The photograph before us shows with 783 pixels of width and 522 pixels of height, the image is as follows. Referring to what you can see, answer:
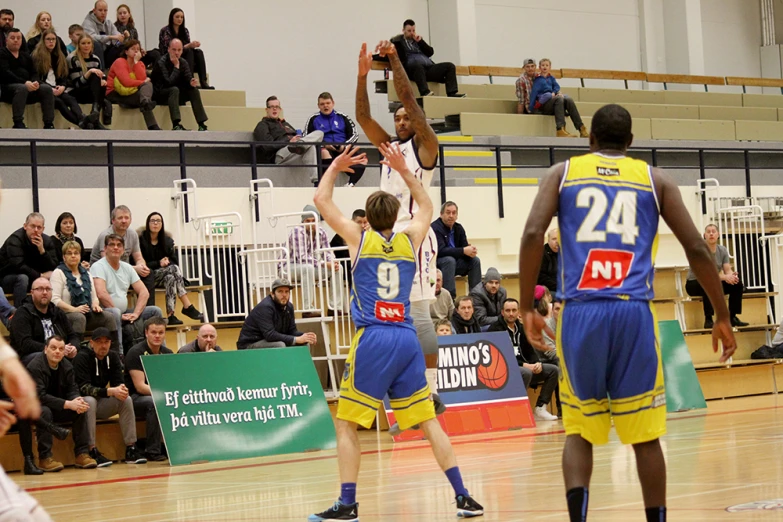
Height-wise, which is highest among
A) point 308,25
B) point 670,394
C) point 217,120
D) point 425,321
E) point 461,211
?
point 308,25

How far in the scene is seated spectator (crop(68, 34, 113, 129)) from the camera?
1568 centimetres

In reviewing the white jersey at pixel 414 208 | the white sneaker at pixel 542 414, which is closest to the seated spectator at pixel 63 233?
the white sneaker at pixel 542 414

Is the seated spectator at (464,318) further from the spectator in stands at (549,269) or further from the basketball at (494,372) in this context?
the spectator in stands at (549,269)

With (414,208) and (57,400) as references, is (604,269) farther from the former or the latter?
(57,400)

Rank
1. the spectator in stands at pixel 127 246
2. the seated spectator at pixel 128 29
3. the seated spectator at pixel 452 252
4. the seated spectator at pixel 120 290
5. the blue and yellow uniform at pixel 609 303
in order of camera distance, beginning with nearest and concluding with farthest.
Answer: the blue and yellow uniform at pixel 609 303 → the seated spectator at pixel 120 290 → the spectator in stands at pixel 127 246 → the seated spectator at pixel 452 252 → the seated spectator at pixel 128 29

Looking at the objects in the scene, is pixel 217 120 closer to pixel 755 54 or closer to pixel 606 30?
pixel 606 30

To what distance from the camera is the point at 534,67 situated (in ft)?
64.6

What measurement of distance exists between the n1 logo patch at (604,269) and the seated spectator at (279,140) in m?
11.8

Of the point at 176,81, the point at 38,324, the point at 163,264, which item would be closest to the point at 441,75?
the point at 176,81

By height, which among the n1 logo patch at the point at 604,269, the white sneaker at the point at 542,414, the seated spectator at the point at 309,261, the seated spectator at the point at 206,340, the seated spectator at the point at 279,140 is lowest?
the white sneaker at the point at 542,414

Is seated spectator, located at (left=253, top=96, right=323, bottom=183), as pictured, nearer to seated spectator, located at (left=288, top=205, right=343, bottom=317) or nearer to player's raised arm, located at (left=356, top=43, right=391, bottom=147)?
seated spectator, located at (left=288, top=205, right=343, bottom=317)

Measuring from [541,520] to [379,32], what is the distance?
17.6 metres

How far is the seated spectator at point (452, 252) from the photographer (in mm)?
14656

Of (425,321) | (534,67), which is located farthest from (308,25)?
(425,321)
